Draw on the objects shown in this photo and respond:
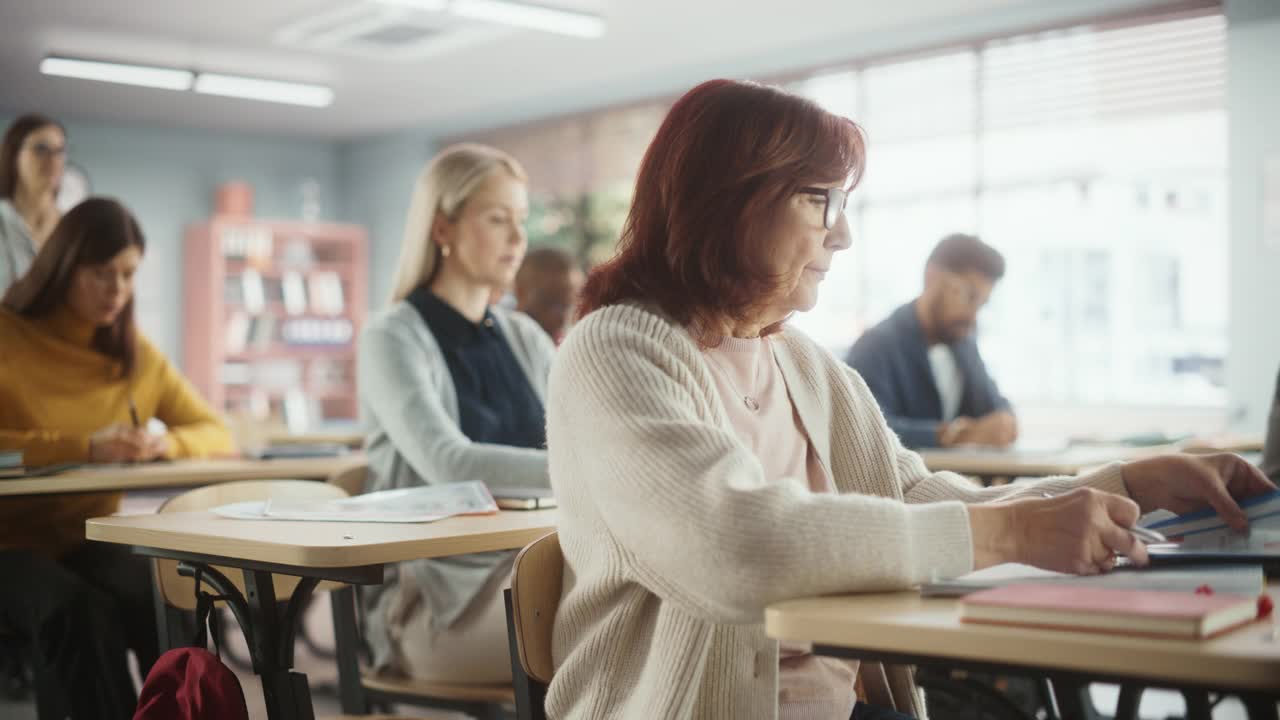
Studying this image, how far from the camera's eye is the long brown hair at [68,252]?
312 cm

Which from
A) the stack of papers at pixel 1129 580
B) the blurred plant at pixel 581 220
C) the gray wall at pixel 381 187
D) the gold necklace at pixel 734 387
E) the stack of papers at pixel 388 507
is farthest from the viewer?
the gray wall at pixel 381 187

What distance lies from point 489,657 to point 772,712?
3.31 ft

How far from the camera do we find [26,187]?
4.68m

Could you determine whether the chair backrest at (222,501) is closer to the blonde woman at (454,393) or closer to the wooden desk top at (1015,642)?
the blonde woman at (454,393)

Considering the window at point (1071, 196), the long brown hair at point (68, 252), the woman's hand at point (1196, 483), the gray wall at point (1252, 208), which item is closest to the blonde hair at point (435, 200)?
the long brown hair at point (68, 252)

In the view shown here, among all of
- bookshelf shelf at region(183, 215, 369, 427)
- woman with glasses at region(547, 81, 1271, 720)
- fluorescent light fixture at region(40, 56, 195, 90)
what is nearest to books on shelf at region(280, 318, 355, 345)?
bookshelf shelf at region(183, 215, 369, 427)

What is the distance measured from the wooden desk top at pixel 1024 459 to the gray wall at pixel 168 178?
767cm

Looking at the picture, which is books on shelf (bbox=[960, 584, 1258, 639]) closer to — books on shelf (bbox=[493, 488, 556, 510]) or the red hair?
the red hair

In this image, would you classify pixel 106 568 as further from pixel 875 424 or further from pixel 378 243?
pixel 378 243

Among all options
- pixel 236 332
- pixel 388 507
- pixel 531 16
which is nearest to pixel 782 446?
pixel 388 507

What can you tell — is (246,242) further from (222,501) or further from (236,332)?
(222,501)

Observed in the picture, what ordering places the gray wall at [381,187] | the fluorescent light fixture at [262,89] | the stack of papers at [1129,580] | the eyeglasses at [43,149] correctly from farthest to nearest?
the gray wall at [381,187] → the fluorescent light fixture at [262,89] → the eyeglasses at [43,149] → the stack of papers at [1129,580]

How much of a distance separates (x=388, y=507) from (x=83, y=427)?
5.48 ft

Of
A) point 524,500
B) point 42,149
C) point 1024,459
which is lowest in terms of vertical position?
point 1024,459
